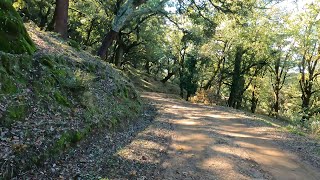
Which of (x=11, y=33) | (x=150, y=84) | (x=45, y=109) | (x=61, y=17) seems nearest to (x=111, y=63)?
(x=61, y=17)

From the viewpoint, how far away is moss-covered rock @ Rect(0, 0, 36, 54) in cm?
752

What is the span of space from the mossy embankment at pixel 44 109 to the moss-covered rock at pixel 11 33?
28cm

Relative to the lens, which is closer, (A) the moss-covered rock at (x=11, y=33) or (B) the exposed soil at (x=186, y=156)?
(B) the exposed soil at (x=186, y=156)

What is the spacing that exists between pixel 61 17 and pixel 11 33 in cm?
Answer: 670

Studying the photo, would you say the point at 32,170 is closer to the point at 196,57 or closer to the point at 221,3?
the point at 221,3

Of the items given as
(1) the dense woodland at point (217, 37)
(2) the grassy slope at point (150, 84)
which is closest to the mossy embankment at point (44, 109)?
(1) the dense woodland at point (217, 37)

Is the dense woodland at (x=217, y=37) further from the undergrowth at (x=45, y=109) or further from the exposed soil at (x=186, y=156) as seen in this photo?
the exposed soil at (x=186, y=156)

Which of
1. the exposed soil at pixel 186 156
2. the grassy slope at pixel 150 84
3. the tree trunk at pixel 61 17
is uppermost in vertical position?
the tree trunk at pixel 61 17

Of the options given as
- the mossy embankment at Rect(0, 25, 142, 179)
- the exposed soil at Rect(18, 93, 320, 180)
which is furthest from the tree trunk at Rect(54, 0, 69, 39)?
the exposed soil at Rect(18, 93, 320, 180)

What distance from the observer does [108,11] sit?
26078 millimetres

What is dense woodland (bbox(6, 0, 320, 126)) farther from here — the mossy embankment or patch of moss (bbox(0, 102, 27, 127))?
patch of moss (bbox(0, 102, 27, 127))

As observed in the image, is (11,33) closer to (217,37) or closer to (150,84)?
(217,37)

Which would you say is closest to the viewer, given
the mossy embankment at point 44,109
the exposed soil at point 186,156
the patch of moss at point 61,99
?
the mossy embankment at point 44,109

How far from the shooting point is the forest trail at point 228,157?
6660 mm
